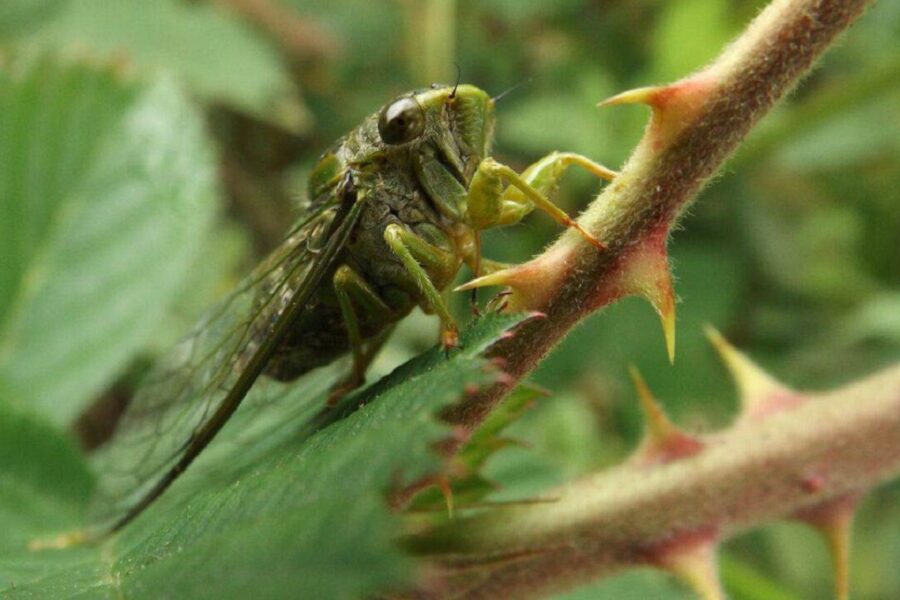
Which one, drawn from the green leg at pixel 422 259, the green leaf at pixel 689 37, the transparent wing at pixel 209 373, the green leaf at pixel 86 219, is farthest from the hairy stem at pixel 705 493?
the green leaf at pixel 689 37

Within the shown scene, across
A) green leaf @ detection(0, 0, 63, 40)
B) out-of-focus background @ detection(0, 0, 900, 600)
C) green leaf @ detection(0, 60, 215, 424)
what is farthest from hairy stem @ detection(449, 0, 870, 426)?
green leaf @ detection(0, 0, 63, 40)

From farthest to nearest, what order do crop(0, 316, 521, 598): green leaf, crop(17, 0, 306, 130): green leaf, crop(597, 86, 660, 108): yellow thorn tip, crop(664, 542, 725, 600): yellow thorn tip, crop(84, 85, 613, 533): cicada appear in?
1. crop(17, 0, 306, 130): green leaf
2. crop(84, 85, 613, 533): cicada
3. crop(664, 542, 725, 600): yellow thorn tip
4. crop(597, 86, 660, 108): yellow thorn tip
5. crop(0, 316, 521, 598): green leaf

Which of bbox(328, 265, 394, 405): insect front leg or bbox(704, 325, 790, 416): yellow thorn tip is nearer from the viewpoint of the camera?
bbox(704, 325, 790, 416): yellow thorn tip

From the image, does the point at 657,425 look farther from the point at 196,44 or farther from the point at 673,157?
the point at 196,44

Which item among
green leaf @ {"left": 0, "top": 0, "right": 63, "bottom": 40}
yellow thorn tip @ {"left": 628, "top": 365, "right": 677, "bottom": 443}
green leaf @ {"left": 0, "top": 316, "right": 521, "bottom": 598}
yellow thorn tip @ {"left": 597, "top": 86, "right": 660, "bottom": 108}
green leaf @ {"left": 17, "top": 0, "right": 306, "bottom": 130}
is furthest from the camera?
green leaf @ {"left": 17, "top": 0, "right": 306, "bottom": 130}

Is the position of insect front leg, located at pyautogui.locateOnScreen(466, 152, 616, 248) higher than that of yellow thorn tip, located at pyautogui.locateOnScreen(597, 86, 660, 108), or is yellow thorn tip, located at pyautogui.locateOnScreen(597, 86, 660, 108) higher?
yellow thorn tip, located at pyautogui.locateOnScreen(597, 86, 660, 108)

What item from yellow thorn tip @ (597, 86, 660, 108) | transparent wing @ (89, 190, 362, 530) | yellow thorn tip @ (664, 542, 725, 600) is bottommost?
yellow thorn tip @ (664, 542, 725, 600)

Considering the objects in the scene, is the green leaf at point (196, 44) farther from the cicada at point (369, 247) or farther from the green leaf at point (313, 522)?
the green leaf at point (313, 522)

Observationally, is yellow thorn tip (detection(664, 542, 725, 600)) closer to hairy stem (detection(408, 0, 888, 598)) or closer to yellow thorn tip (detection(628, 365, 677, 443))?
hairy stem (detection(408, 0, 888, 598))
